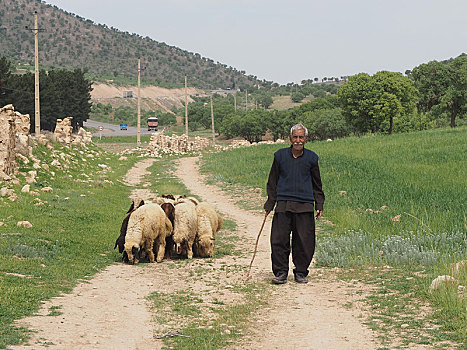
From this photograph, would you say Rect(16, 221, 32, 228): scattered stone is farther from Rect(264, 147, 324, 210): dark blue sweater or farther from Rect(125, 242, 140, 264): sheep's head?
Rect(264, 147, 324, 210): dark blue sweater

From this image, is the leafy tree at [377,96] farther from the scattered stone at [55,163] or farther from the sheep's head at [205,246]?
the sheep's head at [205,246]

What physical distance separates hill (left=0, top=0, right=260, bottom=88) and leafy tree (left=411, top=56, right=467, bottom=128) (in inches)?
3484

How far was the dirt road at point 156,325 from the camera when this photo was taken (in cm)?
595

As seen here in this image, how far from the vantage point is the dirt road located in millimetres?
5949

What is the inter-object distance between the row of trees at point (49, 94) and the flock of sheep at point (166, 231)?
107 feet

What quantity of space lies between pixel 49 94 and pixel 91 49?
117 metres

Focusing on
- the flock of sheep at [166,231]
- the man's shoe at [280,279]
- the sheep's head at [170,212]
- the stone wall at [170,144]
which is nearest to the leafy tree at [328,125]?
the stone wall at [170,144]

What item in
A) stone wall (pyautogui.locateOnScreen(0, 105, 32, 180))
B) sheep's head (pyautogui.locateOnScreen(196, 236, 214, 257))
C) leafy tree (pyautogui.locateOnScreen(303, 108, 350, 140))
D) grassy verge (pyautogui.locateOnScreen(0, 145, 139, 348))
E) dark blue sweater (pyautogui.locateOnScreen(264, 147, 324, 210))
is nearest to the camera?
grassy verge (pyautogui.locateOnScreen(0, 145, 139, 348))

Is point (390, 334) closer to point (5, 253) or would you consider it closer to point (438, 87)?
point (5, 253)

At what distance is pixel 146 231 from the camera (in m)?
10.6

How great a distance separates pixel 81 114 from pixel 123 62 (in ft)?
351

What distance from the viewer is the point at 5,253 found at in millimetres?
9836

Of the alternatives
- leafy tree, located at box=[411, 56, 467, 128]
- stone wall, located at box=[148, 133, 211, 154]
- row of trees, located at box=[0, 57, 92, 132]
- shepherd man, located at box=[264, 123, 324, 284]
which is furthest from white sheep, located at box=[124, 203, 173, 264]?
leafy tree, located at box=[411, 56, 467, 128]

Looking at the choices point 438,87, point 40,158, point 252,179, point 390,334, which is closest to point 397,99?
point 438,87
